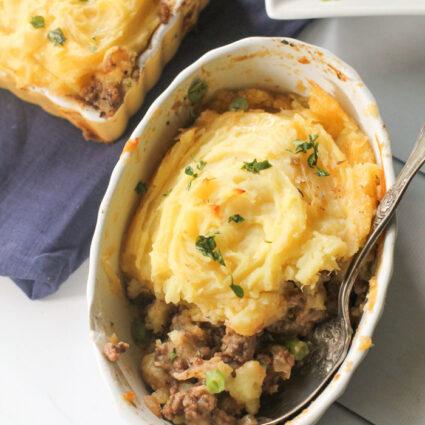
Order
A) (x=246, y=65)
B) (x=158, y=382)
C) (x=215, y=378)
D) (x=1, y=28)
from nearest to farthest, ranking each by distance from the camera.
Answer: (x=215, y=378)
(x=158, y=382)
(x=246, y=65)
(x=1, y=28)

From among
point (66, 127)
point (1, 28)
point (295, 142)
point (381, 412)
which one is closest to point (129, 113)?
point (66, 127)

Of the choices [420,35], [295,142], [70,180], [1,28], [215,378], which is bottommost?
[70,180]

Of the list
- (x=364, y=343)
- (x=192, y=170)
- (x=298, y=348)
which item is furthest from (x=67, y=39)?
(x=364, y=343)

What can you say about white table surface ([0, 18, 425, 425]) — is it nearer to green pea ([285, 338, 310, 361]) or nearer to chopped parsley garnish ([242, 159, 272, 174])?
green pea ([285, 338, 310, 361])

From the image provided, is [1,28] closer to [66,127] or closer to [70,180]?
[66,127]

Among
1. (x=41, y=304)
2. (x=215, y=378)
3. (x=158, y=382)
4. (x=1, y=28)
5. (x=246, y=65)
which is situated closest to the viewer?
(x=215, y=378)

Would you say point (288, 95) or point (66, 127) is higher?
point (288, 95)

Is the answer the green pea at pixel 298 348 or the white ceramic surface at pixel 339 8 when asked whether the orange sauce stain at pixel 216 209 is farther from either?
the white ceramic surface at pixel 339 8

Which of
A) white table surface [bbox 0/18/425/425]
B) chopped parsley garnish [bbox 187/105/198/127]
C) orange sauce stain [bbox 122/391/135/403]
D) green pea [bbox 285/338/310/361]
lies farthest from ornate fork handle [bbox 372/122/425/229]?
orange sauce stain [bbox 122/391/135/403]
